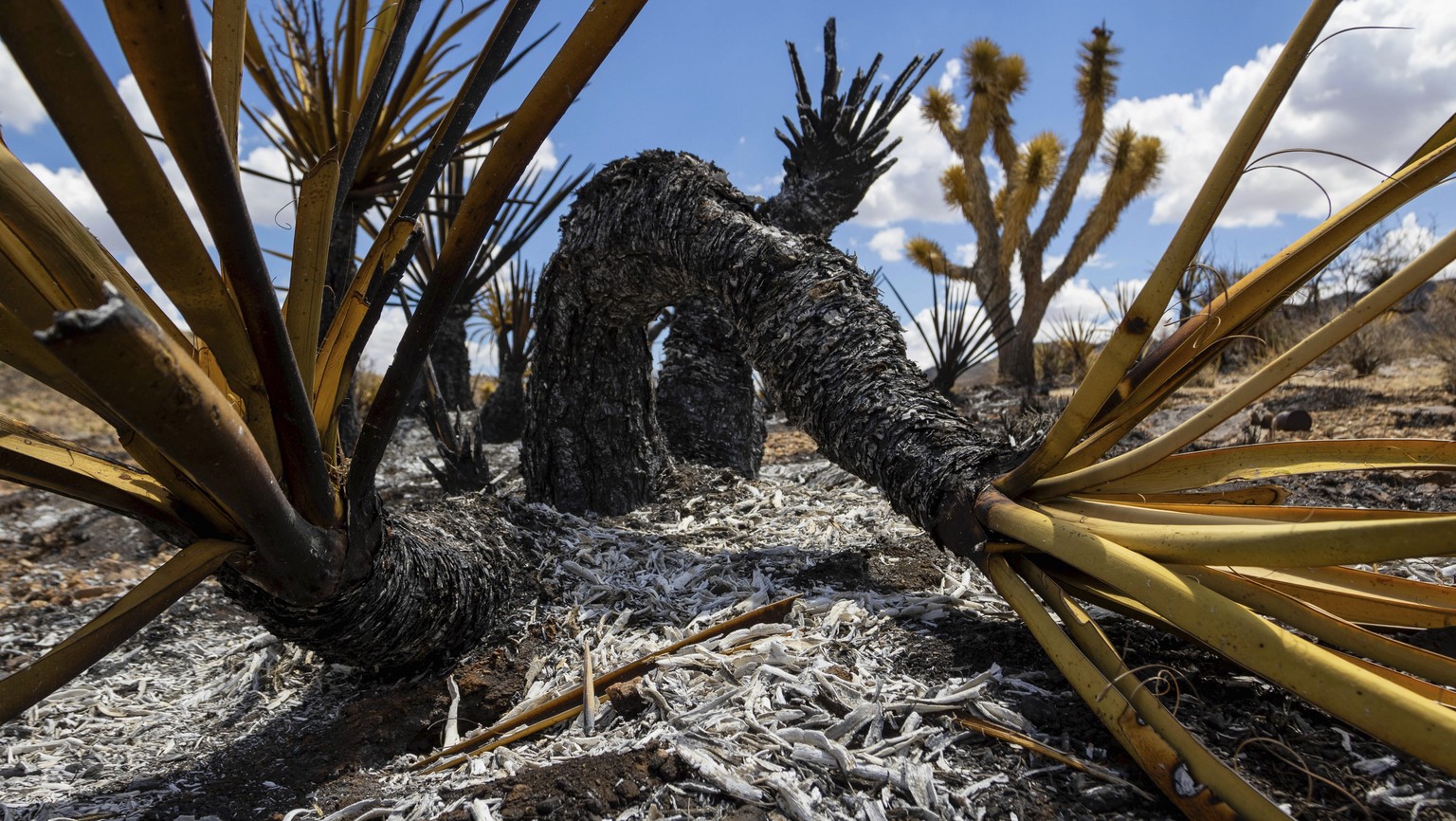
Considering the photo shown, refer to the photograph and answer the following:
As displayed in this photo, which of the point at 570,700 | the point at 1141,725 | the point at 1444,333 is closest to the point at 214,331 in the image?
the point at 570,700

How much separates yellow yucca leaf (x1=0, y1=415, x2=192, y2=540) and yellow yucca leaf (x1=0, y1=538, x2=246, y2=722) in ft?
0.27

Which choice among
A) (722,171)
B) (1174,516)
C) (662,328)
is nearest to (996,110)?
(662,328)

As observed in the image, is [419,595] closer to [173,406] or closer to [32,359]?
[32,359]

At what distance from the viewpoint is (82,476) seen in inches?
43.5

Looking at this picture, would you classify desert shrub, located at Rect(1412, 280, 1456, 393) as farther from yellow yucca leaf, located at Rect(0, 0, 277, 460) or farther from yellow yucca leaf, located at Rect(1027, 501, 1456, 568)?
yellow yucca leaf, located at Rect(0, 0, 277, 460)

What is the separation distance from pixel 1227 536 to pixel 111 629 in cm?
152

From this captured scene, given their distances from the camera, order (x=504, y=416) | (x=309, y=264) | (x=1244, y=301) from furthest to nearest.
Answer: (x=504, y=416) < (x=1244, y=301) < (x=309, y=264)

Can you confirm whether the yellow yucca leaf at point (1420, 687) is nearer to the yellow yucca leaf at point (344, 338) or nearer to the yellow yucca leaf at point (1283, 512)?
the yellow yucca leaf at point (1283, 512)

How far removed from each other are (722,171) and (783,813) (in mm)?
2174

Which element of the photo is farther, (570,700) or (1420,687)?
(570,700)

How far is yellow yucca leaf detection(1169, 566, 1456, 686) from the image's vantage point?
40.4 inches

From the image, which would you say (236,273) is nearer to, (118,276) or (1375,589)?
(118,276)

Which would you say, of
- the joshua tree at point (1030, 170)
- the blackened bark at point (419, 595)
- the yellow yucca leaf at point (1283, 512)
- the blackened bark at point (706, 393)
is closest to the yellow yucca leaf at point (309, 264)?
the blackened bark at point (419, 595)

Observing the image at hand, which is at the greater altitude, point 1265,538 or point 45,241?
point 45,241
